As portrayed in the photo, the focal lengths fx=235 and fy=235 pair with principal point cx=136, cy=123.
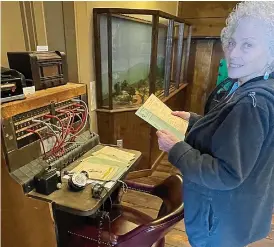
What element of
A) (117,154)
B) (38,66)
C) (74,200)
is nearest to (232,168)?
(74,200)

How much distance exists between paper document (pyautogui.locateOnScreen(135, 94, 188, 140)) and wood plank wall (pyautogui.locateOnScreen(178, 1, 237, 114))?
9.73ft

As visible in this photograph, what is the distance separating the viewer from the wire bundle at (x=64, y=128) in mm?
1169

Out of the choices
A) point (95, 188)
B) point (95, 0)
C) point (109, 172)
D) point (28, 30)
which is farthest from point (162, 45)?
point (95, 188)

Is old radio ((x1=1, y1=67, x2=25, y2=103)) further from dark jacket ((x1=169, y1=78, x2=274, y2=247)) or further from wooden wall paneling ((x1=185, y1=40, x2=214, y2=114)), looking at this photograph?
wooden wall paneling ((x1=185, y1=40, x2=214, y2=114))

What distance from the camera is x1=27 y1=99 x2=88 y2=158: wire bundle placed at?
3.84 feet

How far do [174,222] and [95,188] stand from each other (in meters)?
0.37

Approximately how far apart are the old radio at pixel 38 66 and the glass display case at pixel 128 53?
0.77m

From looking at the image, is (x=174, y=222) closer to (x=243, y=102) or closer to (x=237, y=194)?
(x=237, y=194)

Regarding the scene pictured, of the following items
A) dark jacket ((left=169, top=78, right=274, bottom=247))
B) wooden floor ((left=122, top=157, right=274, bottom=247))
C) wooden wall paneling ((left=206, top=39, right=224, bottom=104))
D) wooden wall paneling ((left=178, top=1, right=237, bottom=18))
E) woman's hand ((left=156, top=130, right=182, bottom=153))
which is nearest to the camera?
dark jacket ((left=169, top=78, right=274, bottom=247))

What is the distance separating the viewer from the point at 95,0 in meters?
1.91

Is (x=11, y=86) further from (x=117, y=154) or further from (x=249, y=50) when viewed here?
(x=249, y=50)

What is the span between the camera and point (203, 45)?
3.81 meters

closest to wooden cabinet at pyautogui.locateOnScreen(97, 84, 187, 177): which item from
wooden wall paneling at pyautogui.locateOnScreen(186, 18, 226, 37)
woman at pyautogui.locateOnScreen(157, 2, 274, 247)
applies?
woman at pyautogui.locateOnScreen(157, 2, 274, 247)

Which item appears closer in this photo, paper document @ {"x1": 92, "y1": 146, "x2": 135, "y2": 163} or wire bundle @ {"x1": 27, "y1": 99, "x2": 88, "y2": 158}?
wire bundle @ {"x1": 27, "y1": 99, "x2": 88, "y2": 158}
